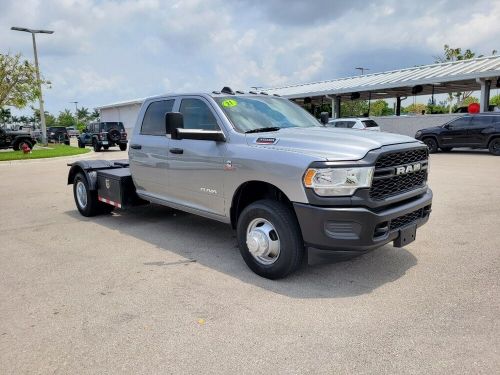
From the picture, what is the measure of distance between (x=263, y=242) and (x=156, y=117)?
276cm

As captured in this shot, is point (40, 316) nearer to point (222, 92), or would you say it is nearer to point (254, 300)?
point (254, 300)

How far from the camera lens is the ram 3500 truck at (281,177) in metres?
3.83

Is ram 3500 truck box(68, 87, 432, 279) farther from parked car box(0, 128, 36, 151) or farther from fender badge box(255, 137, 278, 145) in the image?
parked car box(0, 128, 36, 151)

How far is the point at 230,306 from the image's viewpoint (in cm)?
377

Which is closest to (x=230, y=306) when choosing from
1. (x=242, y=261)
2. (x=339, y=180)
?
(x=242, y=261)

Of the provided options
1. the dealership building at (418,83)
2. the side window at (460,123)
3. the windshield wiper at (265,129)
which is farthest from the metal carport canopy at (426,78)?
the windshield wiper at (265,129)

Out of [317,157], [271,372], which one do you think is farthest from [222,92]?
[271,372]

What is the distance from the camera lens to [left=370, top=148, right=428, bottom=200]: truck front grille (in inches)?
155

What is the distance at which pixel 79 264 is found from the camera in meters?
4.93

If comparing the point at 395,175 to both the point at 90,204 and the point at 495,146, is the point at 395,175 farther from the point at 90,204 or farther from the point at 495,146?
the point at 495,146

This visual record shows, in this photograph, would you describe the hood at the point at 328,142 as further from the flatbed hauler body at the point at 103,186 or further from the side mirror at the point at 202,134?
the flatbed hauler body at the point at 103,186

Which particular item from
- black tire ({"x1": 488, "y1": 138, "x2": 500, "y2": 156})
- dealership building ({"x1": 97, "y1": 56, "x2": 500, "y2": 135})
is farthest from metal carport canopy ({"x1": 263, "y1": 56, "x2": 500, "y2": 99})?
black tire ({"x1": 488, "y1": 138, "x2": 500, "y2": 156})

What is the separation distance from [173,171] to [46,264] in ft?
6.00

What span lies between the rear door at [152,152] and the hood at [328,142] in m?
1.64
